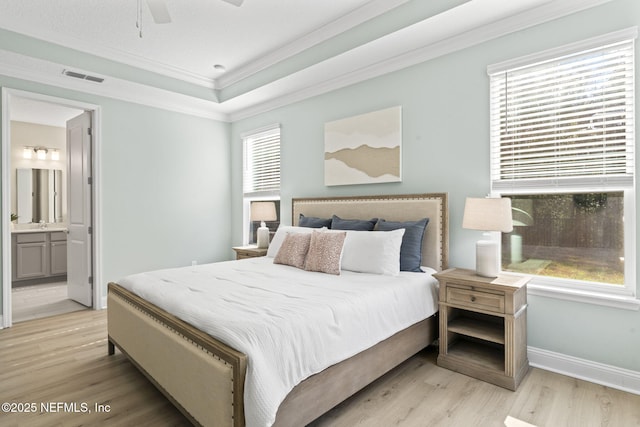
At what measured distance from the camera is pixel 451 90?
311cm

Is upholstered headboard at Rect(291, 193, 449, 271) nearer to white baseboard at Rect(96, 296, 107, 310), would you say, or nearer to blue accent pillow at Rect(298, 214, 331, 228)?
blue accent pillow at Rect(298, 214, 331, 228)

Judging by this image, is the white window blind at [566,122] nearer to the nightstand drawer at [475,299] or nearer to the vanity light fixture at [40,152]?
the nightstand drawer at [475,299]

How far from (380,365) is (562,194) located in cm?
188

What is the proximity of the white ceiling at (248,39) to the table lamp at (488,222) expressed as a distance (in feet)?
4.68

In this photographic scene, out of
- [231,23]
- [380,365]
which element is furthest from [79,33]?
[380,365]

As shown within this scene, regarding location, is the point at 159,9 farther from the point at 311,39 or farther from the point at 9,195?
the point at 9,195

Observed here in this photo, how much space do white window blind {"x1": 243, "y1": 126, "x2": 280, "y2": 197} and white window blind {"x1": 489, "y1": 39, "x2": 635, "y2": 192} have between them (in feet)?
9.47

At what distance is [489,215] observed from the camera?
2.53 m

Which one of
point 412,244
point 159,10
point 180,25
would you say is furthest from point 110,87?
point 412,244

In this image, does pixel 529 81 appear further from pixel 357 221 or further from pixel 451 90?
pixel 357 221

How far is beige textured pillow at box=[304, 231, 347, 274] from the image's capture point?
2.91m

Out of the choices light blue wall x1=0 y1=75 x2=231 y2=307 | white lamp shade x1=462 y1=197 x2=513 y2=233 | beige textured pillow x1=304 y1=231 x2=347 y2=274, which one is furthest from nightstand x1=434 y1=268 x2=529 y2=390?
light blue wall x1=0 y1=75 x2=231 y2=307

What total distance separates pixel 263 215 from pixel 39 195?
14.8 ft

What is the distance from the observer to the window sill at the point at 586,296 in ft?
7.55
